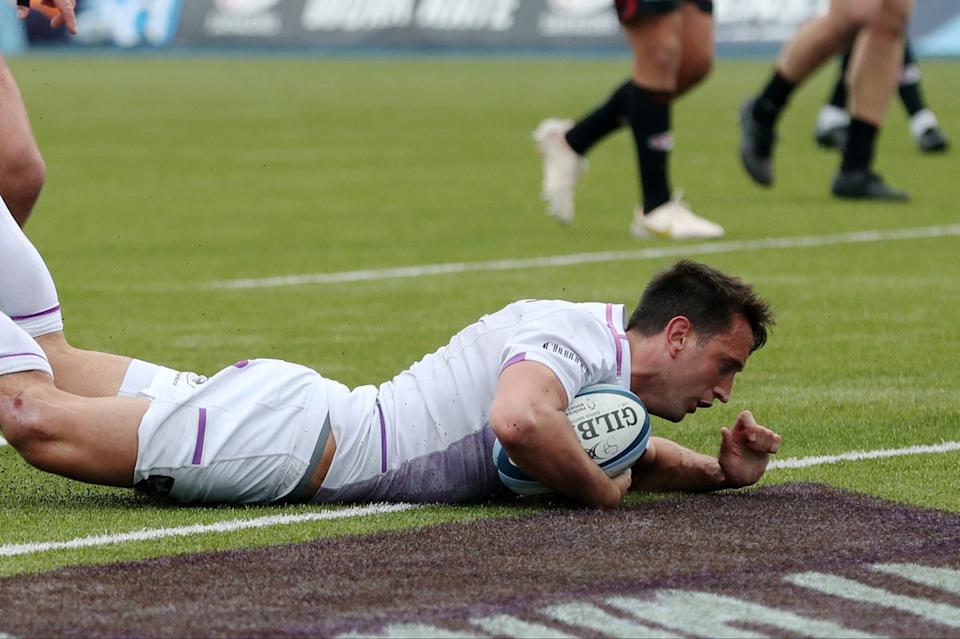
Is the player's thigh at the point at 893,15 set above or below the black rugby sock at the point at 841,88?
above

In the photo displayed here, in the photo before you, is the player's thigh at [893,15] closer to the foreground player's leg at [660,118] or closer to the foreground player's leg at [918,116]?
the foreground player's leg at [660,118]

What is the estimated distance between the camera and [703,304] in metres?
4.85

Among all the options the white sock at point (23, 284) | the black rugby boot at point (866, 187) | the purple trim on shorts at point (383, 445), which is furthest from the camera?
the black rugby boot at point (866, 187)

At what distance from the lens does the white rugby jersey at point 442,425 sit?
4.84 metres

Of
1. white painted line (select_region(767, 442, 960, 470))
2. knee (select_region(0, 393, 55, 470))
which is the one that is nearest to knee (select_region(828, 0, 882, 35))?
white painted line (select_region(767, 442, 960, 470))

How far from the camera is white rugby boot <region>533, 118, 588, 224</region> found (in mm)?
10945

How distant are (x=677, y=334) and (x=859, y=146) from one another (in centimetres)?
734

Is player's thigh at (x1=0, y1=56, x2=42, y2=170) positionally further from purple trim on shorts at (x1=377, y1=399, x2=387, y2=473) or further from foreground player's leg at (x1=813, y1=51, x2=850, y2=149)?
foreground player's leg at (x1=813, y1=51, x2=850, y2=149)

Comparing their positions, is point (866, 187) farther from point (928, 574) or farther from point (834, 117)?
point (928, 574)

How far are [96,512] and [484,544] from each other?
1.08 m

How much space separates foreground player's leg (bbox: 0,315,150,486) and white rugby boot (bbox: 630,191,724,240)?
6031mm

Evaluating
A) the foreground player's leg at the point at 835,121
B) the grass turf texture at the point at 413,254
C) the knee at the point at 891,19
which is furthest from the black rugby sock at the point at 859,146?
the foreground player's leg at the point at 835,121

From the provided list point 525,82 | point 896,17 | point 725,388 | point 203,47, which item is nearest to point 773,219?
point 896,17

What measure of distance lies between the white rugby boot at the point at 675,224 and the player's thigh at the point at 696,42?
70cm
